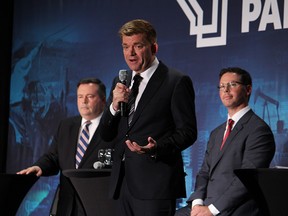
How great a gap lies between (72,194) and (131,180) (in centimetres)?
129

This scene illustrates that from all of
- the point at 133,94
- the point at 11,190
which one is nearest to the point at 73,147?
the point at 11,190

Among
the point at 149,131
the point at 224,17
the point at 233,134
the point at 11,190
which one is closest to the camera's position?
the point at 149,131

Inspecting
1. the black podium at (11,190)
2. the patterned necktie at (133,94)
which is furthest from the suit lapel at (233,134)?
the black podium at (11,190)

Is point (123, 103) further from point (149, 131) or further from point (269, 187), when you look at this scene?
point (269, 187)

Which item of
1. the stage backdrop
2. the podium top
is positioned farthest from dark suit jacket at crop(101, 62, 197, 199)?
the stage backdrop

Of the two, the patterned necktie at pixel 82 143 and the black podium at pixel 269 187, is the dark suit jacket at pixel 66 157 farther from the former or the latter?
the black podium at pixel 269 187

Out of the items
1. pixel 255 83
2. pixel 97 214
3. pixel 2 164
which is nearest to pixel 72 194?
pixel 97 214

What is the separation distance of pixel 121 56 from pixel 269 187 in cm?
→ 395

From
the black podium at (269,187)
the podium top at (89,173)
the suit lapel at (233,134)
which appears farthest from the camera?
the suit lapel at (233,134)

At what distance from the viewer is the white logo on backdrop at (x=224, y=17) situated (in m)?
5.54

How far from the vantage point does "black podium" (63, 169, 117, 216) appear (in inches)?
153

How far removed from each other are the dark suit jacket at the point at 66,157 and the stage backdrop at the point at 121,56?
5.17 ft

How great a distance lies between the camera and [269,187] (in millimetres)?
2912

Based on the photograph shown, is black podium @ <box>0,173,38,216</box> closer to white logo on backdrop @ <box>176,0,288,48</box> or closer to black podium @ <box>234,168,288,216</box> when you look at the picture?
black podium @ <box>234,168,288,216</box>
